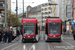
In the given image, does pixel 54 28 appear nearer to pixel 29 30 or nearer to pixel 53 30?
pixel 53 30

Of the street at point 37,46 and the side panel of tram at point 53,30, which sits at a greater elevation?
the side panel of tram at point 53,30

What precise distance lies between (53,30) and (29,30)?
3.23 metres

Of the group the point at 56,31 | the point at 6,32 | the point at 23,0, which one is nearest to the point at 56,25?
the point at 56,31

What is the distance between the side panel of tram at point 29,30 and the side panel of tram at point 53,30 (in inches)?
75.0

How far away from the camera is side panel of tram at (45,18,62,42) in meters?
28.5

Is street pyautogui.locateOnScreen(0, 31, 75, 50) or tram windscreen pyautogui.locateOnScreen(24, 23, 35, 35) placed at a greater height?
tram windscreen pyautogui.locateOnScreen(24, 23, 35, 35)

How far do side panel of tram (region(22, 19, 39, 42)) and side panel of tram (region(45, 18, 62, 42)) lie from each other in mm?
1905

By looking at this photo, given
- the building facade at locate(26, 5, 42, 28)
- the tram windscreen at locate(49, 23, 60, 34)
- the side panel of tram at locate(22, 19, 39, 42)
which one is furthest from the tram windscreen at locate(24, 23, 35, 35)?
the building facade at locate(26, 5, 42, 28)

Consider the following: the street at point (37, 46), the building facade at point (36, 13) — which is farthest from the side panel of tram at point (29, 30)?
the building facade at point (36, 13)

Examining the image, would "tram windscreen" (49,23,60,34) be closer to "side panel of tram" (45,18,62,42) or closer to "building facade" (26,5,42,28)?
"side panel of tram" (45,18,62,42)

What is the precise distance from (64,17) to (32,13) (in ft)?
242

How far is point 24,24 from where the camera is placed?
2819 centimetres

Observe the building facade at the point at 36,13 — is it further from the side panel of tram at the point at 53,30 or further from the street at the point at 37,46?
the street at the point at 37,46

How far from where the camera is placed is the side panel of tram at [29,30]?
27.6m
